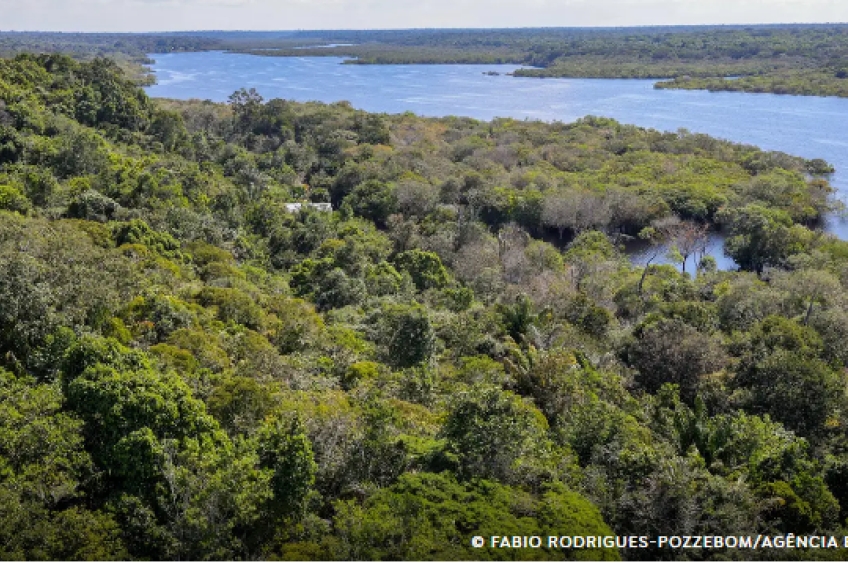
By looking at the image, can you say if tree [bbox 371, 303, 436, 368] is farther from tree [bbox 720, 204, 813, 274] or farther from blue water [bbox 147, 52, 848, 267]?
blue water [bbox 147, 52, 848, 267]

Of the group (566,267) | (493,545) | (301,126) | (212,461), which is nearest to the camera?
(493,545)

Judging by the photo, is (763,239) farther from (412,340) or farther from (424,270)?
(412,340)

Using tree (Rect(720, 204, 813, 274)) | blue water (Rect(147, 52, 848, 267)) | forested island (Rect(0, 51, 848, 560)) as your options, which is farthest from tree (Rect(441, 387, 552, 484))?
blue water (Rect(147, 52, 848, 267))

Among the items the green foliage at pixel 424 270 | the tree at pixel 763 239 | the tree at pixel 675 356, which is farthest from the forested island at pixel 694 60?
the tree at pixel 675 356

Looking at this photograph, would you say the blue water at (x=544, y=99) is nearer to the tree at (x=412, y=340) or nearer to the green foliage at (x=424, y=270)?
the green foliage at (x=424, y=270)

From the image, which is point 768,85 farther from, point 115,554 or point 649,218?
point 115,554

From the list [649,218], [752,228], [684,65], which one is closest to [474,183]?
[649,218]
